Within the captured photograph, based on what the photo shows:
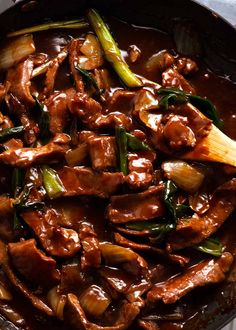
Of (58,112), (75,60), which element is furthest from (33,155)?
(75,60)

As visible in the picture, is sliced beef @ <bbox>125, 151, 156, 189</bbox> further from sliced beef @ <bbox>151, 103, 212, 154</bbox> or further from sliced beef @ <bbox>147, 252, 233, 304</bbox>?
sliced beef @ <bbox>147, 252, 233, 304</bbox>

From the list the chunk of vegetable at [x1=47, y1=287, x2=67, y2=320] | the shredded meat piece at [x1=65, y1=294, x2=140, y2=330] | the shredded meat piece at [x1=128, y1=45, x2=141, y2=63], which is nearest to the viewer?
the shredded meat piece at [x1=65, y1=294, x2=140, y2=330]

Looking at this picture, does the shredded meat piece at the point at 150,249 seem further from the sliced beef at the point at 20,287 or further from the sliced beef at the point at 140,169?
the sliced beef at the point at 20,287

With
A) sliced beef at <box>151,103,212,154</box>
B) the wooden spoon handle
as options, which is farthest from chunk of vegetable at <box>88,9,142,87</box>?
the wooden spoon handle

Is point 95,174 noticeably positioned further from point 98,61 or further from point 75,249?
point 98,61

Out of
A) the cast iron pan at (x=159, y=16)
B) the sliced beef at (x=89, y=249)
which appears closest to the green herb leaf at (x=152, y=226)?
the sliced beef at (x=89, y=249)

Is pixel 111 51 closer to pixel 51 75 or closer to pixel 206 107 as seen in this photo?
pixel 51 75

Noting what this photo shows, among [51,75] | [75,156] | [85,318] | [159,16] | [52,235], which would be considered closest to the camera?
[85,318]
